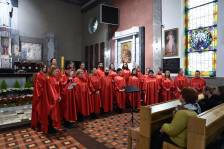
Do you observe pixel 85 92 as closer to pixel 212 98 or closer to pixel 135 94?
pixel 135 94

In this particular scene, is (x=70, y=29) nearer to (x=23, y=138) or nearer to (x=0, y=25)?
(x=0, y=25)

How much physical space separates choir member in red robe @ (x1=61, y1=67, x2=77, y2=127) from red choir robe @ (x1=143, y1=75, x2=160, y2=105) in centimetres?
Answer: 280

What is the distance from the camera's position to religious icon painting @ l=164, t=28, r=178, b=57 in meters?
8.48

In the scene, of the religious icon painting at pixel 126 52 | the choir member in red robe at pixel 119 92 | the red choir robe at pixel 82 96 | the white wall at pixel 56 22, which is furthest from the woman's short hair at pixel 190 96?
the white wall at pixel 56 22

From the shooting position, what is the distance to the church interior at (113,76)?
2807 mm

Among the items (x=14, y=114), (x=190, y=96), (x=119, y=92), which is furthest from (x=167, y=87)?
(x=14, y=114)

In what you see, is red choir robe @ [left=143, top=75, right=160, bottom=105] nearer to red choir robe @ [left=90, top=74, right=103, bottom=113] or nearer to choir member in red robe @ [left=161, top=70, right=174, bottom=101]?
choir member in red robe @ [left=161, top=70, right=174, bottom=101]

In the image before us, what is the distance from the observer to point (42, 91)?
4457 mm

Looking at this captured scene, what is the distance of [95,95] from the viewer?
577cm

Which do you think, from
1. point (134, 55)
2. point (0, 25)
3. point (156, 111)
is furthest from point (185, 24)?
point (0, 25)

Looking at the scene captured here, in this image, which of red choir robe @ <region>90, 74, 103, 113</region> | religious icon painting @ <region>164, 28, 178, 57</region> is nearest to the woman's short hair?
red choir robe @ <region>90, 74, 103, 113</region>

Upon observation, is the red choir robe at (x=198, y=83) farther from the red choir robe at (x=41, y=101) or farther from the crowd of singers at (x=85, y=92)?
the red choir robe at (x=41, y=101)

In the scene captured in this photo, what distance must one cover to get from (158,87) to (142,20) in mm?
4222

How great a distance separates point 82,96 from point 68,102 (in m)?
0.46
